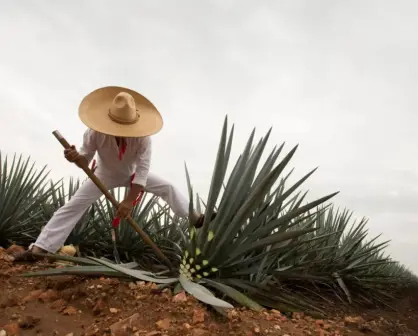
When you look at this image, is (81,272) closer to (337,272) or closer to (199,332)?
(199,332)

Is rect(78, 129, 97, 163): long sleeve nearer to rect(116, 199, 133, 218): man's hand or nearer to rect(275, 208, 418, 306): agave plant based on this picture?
rect(116, 199, 133, 218): man's hand

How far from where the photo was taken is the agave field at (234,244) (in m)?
2.71

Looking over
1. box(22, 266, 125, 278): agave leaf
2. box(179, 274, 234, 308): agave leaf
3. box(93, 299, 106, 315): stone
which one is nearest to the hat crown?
box(22, 266, 125, 278): agave leaf

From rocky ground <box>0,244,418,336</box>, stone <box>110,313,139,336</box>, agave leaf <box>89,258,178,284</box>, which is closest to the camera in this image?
stone <box>110,313,139,336</box>

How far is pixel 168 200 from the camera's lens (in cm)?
395

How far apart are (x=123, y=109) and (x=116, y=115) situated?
7 centimetres

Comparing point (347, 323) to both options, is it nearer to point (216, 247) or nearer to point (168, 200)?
point (216, 247)

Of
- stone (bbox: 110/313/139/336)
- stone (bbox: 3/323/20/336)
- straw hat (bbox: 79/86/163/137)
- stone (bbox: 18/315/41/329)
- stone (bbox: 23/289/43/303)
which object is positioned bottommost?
stone (bbox: 3/323/20/336)

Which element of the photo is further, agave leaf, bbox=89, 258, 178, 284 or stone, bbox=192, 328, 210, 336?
agave leaf, bbox=89, 258, 178, 284

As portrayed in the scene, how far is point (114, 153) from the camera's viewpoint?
11.9 feet

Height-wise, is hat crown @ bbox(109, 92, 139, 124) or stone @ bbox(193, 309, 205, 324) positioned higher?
hat crown @ bbox(109, 92, 139, 124)

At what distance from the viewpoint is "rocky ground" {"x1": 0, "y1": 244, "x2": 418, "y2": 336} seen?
6.98 feet

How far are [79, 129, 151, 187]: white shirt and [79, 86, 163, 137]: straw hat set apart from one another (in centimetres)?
19

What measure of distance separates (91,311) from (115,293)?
0.18m
